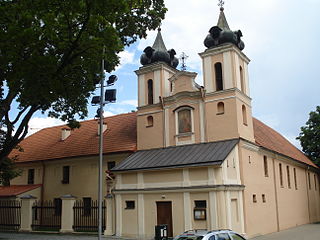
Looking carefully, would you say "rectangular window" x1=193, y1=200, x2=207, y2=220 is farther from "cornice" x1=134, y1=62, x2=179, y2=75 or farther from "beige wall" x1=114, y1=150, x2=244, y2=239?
"cornice" x1=134, y1=62, x2=179, y2=75

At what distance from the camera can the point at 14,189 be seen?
2981 centimetres

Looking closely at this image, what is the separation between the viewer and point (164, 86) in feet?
84.2

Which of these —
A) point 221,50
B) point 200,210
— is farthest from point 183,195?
point 221,50

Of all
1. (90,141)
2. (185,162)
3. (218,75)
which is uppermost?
(218,75)

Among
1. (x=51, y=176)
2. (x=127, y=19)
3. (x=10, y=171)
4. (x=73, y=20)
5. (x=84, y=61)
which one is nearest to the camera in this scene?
(x=73, y=20)

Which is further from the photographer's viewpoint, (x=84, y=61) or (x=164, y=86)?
(x=164, y=86)

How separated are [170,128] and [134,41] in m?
6.73

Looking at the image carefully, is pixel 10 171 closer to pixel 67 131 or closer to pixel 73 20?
pixel 67 131

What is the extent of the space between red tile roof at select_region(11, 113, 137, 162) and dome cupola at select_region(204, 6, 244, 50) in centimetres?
860

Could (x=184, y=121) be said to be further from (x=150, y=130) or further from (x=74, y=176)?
(x=74, y=176)

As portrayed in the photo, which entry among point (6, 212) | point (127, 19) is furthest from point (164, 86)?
point (6, 212)

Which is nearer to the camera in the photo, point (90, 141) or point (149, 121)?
point (149, 121)

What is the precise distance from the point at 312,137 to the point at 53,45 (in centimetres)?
3538

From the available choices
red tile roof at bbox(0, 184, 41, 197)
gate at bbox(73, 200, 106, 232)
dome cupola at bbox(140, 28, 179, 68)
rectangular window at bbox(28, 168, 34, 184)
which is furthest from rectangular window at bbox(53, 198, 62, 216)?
dome cupola at bbox(140, 28, 179, 68)
